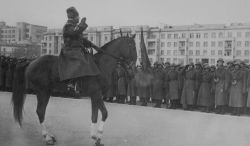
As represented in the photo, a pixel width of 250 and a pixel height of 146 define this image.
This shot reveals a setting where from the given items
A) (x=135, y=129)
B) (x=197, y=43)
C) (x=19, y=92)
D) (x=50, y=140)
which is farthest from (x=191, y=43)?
(x=50, y=140)

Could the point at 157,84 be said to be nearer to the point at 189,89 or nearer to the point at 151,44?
the point at 189,89

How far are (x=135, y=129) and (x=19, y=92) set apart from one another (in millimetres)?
2803

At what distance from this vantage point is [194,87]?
A: 14758 millimetres

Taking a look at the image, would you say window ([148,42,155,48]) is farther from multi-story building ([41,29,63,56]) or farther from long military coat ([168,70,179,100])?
long military coat ([168,70,179,100])

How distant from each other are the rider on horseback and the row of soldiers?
16.3 ft

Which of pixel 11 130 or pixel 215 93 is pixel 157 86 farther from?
pixel 11 130

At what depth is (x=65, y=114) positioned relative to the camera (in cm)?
1156

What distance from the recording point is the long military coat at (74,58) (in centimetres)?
748

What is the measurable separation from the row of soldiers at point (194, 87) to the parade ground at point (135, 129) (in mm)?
1952

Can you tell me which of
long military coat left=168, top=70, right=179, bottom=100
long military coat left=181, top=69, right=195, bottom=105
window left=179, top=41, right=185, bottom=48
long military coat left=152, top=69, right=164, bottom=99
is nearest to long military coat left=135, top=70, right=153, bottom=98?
long military coat left=152, top=69, right=164, bottom=99

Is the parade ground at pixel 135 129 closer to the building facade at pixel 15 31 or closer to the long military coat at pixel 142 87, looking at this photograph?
the building facade at pixel 15 31

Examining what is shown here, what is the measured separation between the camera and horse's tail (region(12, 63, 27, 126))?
8.20m

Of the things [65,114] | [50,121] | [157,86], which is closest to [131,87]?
[157,86]

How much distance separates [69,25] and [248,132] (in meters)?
4.99
